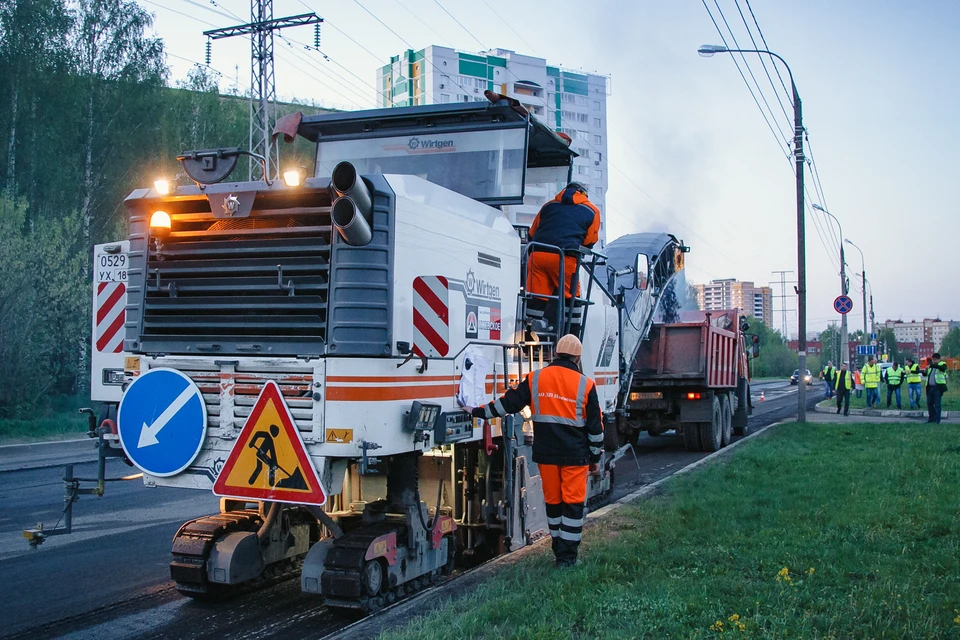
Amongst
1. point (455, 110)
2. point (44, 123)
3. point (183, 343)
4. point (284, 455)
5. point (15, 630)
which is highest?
point (44, 123)

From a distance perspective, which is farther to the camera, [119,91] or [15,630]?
[119,91]

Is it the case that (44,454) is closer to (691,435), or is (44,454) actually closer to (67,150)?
(691,435)

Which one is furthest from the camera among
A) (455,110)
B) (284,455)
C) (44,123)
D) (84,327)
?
(44,123)

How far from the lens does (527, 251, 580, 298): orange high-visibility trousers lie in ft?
23.2

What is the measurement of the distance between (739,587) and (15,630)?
4.48 m

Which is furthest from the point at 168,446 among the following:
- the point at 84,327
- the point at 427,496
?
the point at 84,327

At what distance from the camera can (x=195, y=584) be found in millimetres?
5750

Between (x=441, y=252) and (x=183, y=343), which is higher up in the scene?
(x=441, y=252)

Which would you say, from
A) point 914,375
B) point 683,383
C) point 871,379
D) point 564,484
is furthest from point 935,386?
point 564,484

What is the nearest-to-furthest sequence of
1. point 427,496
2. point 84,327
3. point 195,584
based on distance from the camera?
point 195,584 → point 427,496 → point 84,327

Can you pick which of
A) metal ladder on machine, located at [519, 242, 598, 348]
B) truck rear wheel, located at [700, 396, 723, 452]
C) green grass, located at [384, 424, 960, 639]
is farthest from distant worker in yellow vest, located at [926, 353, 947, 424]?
metal ladder on machine, located at [519, 242, 598, 348]

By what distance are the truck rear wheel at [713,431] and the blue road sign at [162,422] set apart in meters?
11.1

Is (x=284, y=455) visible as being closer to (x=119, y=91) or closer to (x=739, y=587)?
(x=739, y=587)

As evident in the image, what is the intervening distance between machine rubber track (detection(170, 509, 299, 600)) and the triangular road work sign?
82cm
